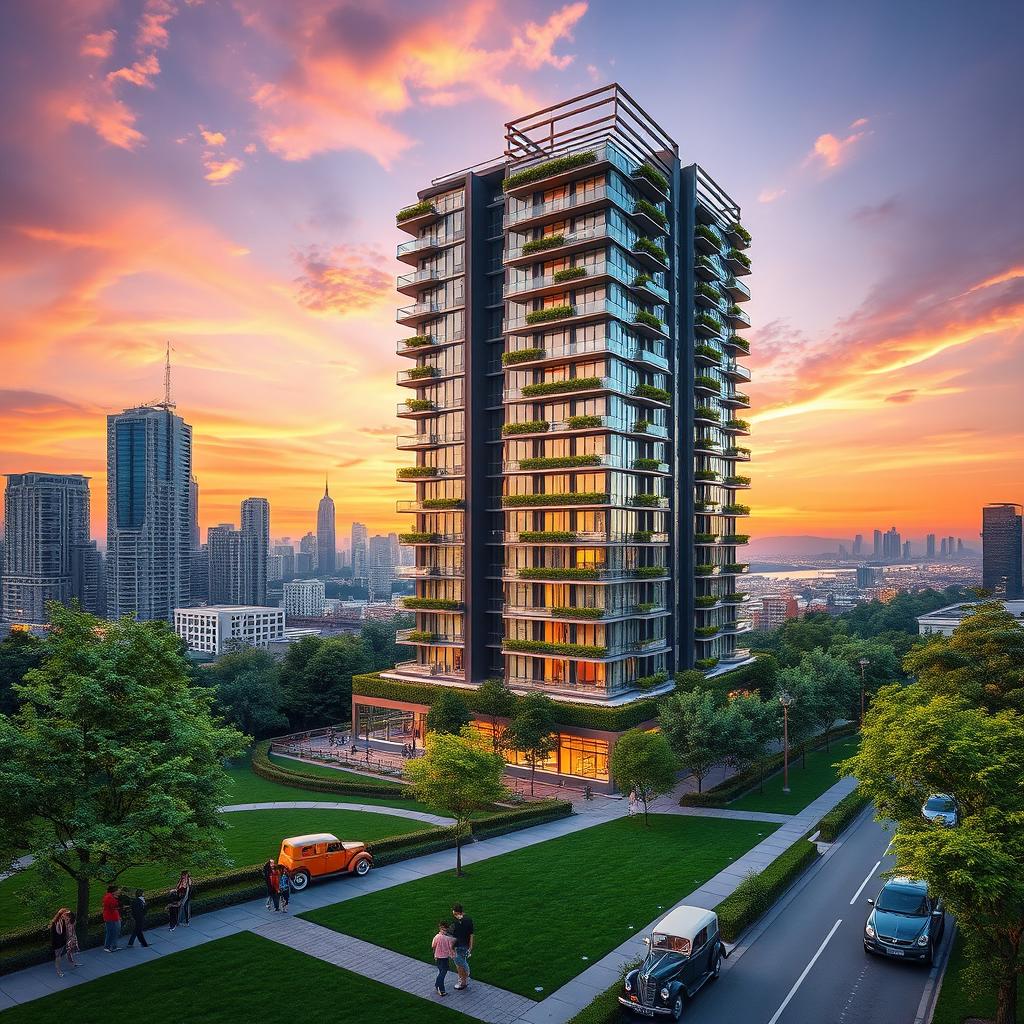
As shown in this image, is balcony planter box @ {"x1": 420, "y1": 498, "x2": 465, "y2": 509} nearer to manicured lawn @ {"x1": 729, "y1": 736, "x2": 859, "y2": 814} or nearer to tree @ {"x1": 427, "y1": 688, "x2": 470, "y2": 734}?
tree @ {"x1": 427, "y1": 688, "x2": 470, "y2": 734}

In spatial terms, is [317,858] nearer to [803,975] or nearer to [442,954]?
[442,954]

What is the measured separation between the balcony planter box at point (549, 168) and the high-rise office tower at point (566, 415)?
15 centimetres

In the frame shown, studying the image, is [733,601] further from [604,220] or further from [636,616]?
[604,220]

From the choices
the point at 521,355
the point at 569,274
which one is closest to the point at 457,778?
the point at 521,355

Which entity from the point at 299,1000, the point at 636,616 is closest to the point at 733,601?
the point at 636,616

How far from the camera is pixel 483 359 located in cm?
6181

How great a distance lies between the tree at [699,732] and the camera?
41.8 meters

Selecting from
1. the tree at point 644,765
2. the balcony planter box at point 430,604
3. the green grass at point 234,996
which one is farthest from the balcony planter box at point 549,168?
the green grass at point 234,996

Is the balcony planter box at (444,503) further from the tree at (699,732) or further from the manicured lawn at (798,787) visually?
the manicured lawn at (798,787)

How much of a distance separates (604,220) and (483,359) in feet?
48.6

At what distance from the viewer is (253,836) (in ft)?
114

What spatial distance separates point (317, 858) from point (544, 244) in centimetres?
4513

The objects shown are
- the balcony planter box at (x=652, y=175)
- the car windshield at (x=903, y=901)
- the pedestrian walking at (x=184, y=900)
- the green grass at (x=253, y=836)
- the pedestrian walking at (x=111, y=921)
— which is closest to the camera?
the pedestrian walking at (x=111, y=921)

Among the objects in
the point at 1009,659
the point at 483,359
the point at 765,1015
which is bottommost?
the point at 765,1015
